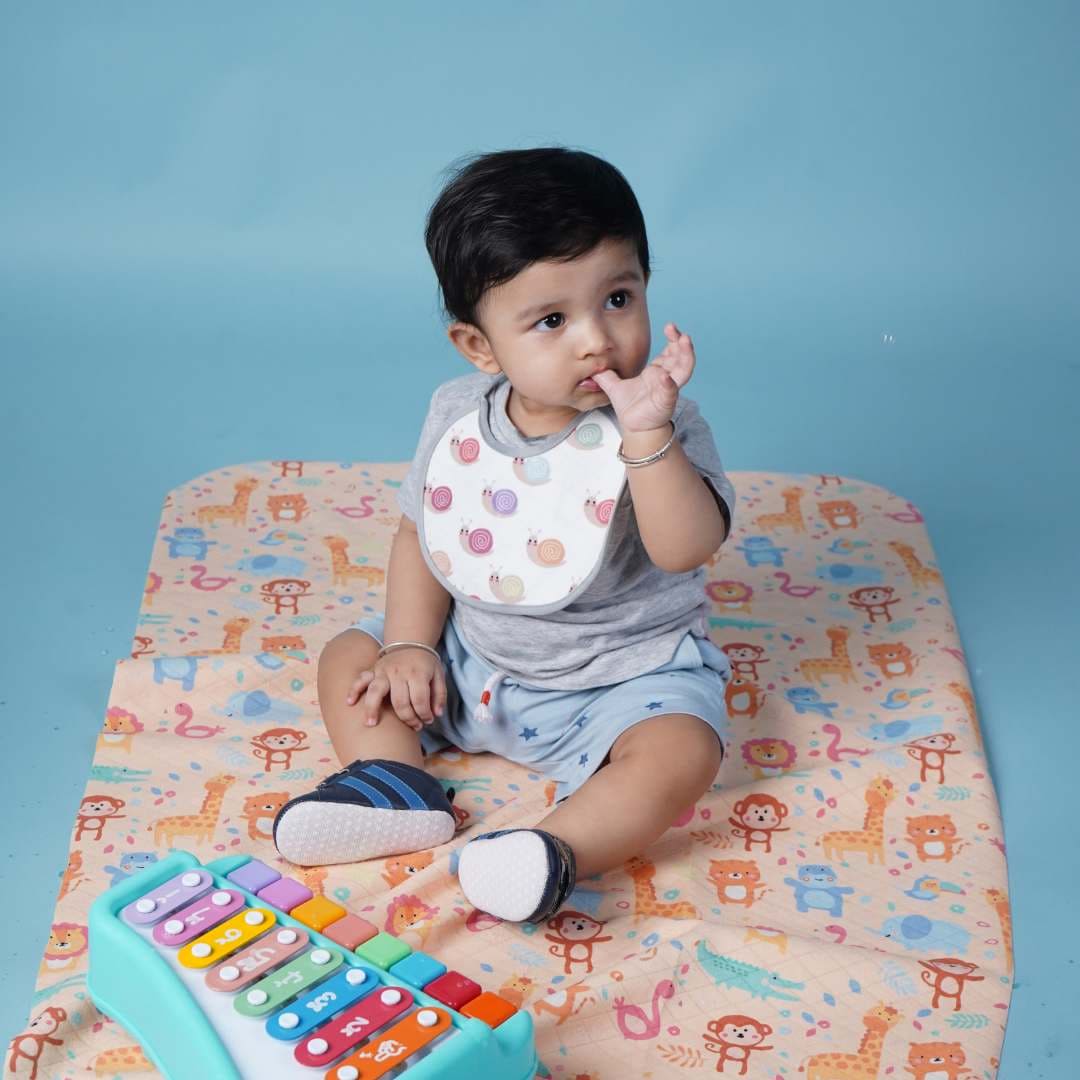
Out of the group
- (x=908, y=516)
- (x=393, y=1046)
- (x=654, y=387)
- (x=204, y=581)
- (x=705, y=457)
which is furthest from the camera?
(x=908, y=516)

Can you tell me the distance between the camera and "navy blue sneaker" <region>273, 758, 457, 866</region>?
5.07 ft

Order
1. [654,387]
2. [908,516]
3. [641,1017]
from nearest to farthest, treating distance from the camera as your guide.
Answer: [641,1017] < [654,387] < [908,516]

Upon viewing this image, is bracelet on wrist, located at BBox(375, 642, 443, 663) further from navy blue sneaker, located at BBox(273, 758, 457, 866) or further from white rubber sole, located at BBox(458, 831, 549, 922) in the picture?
white rubber sole, located at BBox(458, 831, 549, 922)

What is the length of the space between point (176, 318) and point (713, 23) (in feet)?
3.36

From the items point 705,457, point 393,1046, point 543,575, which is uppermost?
point 705,457

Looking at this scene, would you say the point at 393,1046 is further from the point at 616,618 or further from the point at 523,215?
the point at 523,215

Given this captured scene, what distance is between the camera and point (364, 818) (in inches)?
61.4

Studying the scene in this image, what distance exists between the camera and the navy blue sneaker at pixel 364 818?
1544 millimetres

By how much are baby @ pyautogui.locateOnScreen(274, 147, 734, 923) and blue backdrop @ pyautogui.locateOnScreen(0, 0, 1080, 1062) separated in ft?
2.61

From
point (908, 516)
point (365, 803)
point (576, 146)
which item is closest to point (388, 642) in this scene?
point (365, 803)

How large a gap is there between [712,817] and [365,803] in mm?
359

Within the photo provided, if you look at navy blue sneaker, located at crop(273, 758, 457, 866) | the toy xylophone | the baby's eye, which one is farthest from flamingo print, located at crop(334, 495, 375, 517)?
the toy xylophone

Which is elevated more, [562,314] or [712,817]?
[562,314]

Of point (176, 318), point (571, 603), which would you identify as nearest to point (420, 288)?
point (176, 318)
